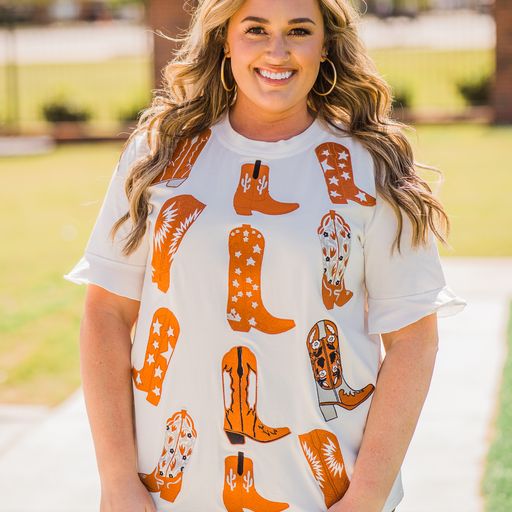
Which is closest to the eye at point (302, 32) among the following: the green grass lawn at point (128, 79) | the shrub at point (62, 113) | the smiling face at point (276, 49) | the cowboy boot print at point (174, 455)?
the smiling face at point (276, 49)

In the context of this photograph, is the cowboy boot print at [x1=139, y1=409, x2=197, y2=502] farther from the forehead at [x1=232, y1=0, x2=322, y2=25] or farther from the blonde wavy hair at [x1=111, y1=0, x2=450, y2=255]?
the forehead at [x1=232, y1=0, x2=322, y2=25]

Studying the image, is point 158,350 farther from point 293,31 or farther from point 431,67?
point 431,67

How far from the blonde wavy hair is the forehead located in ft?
0.08

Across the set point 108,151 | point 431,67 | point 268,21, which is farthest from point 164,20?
point 268,21

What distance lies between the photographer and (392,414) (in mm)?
2127

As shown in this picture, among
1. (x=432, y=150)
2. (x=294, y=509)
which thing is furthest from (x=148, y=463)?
(x=432, y=150)

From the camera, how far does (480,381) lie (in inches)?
223

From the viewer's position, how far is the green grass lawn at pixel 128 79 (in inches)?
814

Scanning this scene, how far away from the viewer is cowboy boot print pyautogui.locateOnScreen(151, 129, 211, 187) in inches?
85.9

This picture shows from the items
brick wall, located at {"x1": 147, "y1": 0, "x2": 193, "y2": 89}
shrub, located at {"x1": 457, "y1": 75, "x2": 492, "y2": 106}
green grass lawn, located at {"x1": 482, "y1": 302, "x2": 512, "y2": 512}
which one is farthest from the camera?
shrub, located at {"x1": 457, "y1": 75, "x2": 492, "y2": 106}

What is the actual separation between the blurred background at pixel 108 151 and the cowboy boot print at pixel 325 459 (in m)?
0.50

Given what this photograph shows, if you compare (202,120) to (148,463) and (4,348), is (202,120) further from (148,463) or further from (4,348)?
(4,348)

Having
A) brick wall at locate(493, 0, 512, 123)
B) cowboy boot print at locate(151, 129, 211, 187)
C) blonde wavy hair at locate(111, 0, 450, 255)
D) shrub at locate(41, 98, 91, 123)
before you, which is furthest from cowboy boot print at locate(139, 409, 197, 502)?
shrub at locate(41, 98, 91, 123)

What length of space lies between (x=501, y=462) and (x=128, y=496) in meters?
2.69
